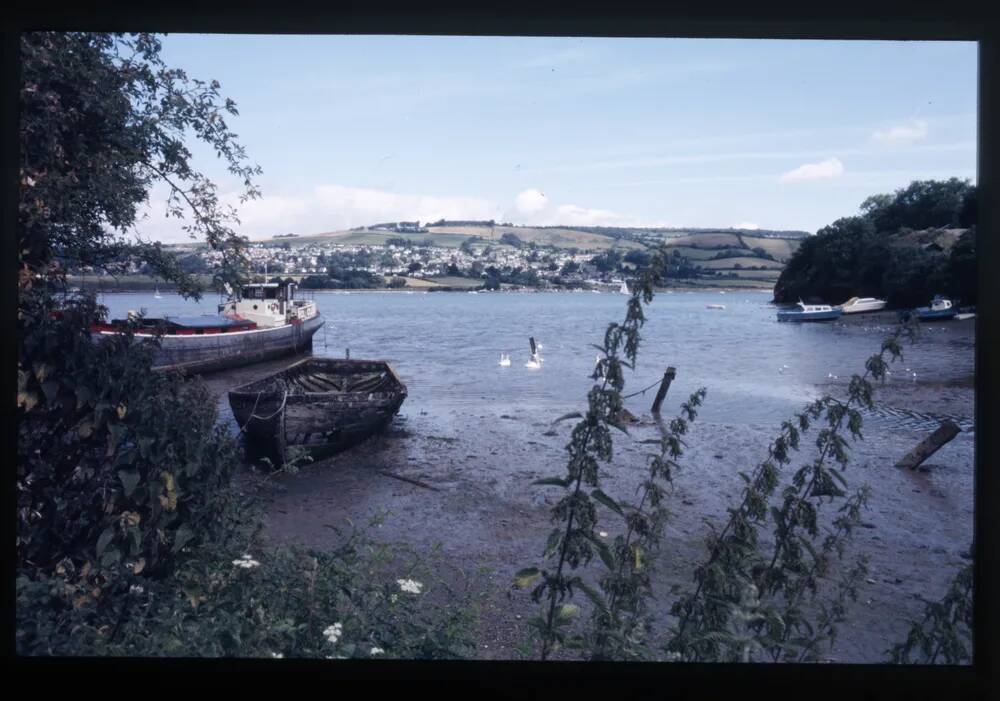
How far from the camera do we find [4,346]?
2172 millimetres

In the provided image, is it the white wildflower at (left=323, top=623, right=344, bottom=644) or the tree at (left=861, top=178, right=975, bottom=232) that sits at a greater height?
the tree at (left=861, top=178, right=975, bottom=232)

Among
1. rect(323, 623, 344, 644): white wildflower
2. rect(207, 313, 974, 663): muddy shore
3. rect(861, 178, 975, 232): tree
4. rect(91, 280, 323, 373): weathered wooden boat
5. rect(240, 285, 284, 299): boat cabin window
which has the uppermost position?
rect(861, 178, 975, 232): tree

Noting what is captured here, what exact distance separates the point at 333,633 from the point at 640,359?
5.16 meters

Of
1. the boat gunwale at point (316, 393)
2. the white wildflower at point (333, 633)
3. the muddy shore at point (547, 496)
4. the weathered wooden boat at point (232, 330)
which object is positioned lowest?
the muddy shore at point (547, 496)

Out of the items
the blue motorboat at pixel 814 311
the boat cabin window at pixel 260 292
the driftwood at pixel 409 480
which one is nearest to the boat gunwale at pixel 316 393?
the driftwood at pixel 409 480

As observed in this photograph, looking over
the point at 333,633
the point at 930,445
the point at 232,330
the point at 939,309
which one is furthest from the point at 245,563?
the point at 930,445

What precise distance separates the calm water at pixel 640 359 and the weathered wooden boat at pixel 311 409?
1.50 feet

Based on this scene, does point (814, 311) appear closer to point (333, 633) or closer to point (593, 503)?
point (593, 503)

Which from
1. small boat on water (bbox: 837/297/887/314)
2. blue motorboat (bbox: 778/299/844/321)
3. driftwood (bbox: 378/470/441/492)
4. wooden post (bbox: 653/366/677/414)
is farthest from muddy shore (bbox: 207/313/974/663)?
wooden post (bbox: 653/366/677/414)

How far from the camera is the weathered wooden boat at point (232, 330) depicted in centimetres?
332

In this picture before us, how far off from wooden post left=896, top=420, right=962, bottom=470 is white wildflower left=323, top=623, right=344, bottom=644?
5.22m

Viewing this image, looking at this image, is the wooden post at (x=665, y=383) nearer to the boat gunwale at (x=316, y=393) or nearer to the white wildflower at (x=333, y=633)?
the boat gunwale at (x=316, y=393)

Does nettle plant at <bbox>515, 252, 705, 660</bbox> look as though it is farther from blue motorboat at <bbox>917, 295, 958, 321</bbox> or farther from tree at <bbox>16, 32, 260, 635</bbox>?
blue motorboat at <bbox>917, 295, 958, 321</bbox>

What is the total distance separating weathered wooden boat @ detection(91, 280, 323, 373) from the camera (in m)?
3.32
